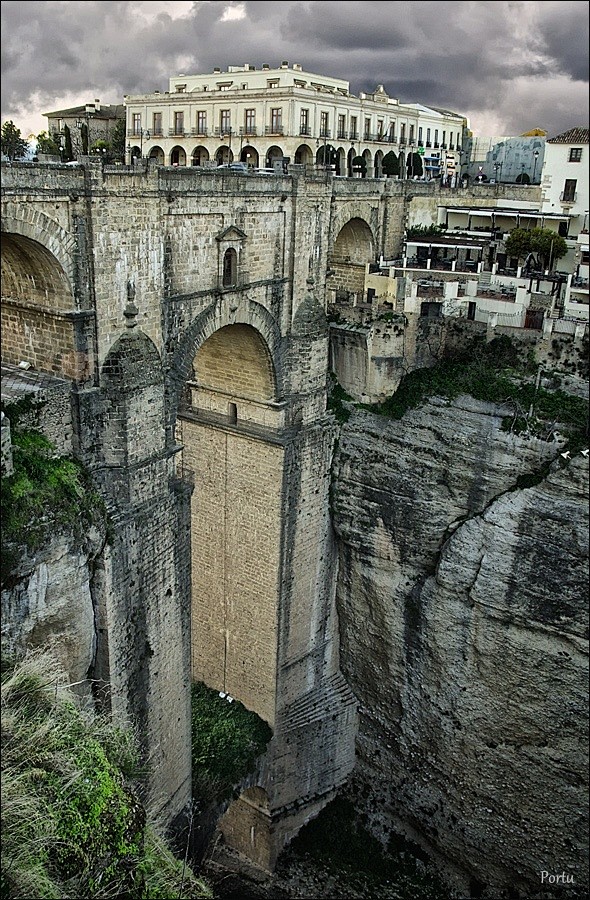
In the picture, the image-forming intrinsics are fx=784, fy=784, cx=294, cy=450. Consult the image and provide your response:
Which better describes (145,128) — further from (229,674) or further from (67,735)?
(67,735)

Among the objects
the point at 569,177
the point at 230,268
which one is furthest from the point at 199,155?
the point at 230,268

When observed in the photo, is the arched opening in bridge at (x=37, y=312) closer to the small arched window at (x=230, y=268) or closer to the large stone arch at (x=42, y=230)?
the large stone arch at (x=42, y=230)

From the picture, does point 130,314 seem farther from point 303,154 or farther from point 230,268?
point 303,154

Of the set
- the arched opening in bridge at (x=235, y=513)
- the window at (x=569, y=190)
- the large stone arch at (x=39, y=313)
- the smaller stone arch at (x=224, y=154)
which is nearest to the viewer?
the large stone arch at (x=39, y=313)

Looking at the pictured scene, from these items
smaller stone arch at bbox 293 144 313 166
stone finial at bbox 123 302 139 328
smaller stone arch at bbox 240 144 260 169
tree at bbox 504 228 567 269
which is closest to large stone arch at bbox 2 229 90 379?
stone finial at bbox 123 302 139 328

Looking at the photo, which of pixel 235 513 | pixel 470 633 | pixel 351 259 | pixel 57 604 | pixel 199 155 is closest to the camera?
pixel 57 604

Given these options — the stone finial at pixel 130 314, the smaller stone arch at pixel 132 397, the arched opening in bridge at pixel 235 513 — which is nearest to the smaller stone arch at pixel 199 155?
the arched opening in bridge at pixel 235 513

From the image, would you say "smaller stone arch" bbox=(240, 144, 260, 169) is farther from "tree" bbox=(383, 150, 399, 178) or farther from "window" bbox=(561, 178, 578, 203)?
"window" bbox=(561, 178, 578, 203)
